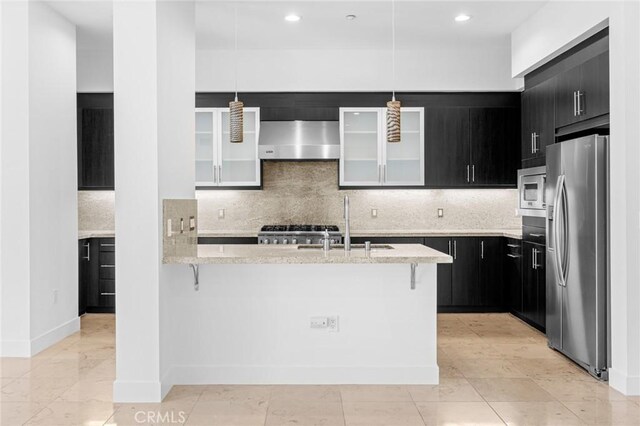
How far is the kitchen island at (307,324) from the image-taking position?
150 inches

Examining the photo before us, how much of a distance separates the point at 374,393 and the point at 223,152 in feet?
11.6

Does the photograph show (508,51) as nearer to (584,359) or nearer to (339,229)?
(339,229)

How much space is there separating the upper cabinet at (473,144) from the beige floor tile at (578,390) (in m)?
2.89

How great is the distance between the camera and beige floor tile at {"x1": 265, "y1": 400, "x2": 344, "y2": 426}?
312cm

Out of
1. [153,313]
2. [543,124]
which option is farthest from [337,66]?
[153,313]

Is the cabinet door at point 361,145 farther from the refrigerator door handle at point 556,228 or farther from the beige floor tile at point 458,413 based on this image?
the beige floor tile at point 458,413

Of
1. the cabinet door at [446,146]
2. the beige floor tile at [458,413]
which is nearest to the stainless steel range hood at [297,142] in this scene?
the cabinet door at [446,146]

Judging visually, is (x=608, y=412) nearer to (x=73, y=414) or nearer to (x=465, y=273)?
(x=465, y=273)

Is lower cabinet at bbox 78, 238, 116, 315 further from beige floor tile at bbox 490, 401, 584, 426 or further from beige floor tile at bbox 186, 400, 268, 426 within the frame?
beige floor tile at bbox 490, 401, 584, 426

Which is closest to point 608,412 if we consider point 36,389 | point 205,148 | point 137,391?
point 137,391

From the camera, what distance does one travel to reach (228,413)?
327 centimetres

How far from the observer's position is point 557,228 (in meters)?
4.28

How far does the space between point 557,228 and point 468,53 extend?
2.79m
